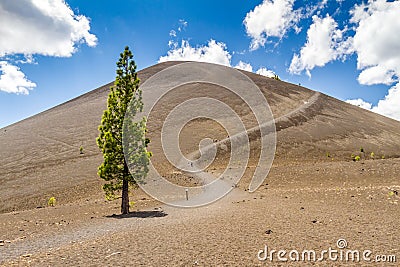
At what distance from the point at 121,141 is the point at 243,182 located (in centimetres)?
1781

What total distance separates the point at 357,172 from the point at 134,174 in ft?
83.6

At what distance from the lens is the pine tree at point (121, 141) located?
22828 millimetres

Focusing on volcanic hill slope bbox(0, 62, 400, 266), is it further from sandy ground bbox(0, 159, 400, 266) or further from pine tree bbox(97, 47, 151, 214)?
pine tree bbox(97, 47, 151, 214)

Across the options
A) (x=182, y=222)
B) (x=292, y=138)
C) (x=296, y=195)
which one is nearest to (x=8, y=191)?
(x=182, y=222)

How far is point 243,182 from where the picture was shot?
35.9 metres

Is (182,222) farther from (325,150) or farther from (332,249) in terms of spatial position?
(325,150)

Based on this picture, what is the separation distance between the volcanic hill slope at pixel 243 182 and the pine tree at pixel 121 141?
3.74 metres

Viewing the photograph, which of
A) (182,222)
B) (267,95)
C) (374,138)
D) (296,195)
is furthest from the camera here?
(267,95)

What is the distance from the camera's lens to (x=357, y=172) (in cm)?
3372

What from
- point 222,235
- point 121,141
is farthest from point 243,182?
point 222,235

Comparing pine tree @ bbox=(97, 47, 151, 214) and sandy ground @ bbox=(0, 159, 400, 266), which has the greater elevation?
pine tree @ bbox=(97, 47, 151, 214)

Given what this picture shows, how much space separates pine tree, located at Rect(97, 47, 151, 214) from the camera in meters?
22.8

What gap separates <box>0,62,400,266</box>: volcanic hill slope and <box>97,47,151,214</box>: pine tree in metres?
3.74

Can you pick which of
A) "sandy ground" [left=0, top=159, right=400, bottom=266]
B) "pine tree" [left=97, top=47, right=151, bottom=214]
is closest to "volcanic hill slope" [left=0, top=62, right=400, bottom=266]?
"sandy ground" [left=0, top=159, right=400, bottom=266]
